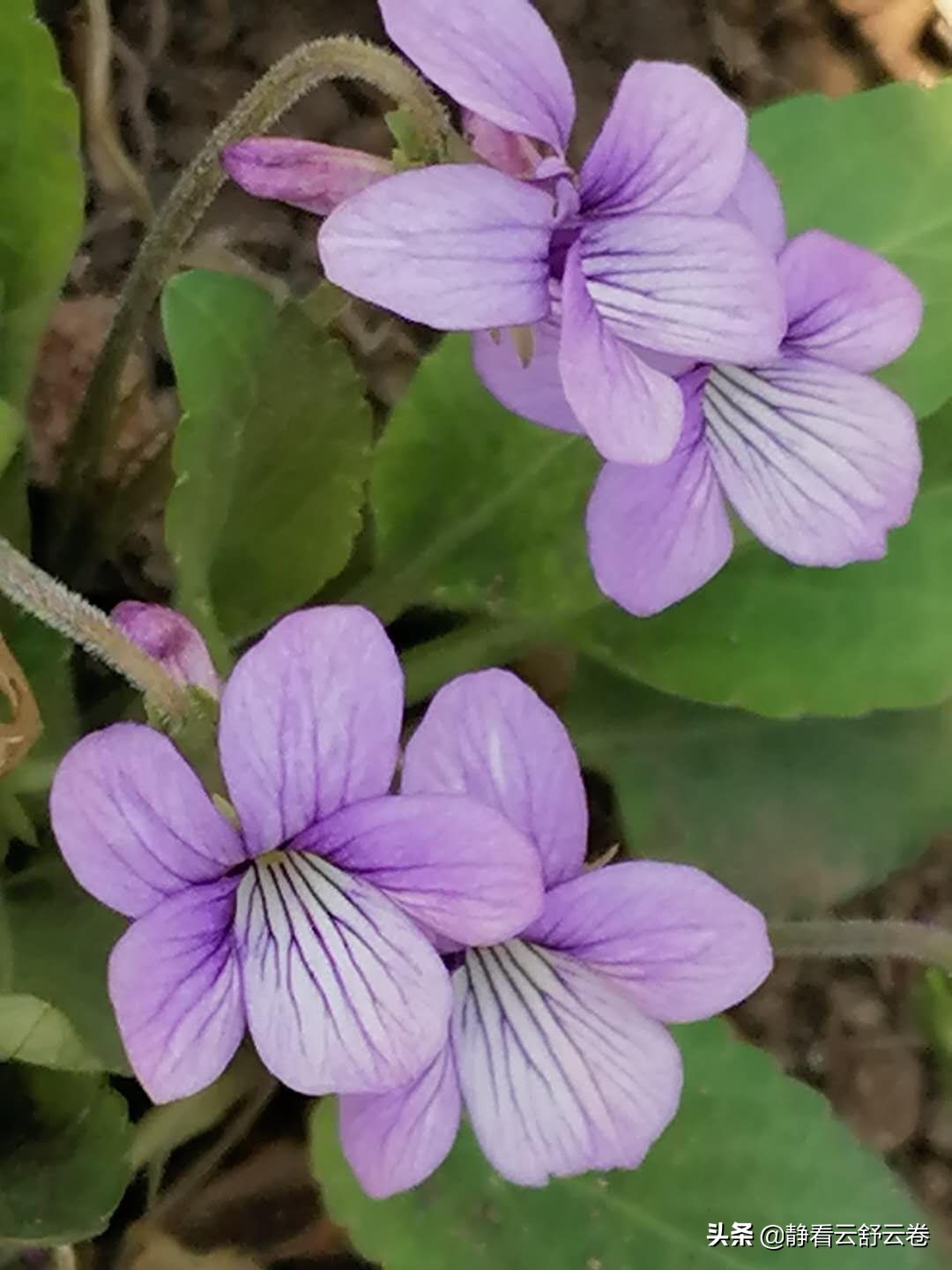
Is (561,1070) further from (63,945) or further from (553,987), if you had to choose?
(63,945)

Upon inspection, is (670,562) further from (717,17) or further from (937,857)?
(717,17)

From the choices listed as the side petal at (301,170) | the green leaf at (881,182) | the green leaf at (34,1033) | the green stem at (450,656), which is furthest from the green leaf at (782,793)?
the side petal at (301,170)

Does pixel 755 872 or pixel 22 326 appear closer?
pixel 22 326

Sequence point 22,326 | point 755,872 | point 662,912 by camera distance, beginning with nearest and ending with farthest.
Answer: point 662,912, point 22,326, point 755,872

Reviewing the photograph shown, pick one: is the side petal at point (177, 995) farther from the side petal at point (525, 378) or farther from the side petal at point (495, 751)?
the side petal at point (525, 378)

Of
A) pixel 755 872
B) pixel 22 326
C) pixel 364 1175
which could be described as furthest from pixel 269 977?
pixel 755 872

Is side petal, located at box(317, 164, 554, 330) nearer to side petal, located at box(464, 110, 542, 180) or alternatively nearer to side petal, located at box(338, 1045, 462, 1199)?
side petal, located at box(464, 110, 542, 180)

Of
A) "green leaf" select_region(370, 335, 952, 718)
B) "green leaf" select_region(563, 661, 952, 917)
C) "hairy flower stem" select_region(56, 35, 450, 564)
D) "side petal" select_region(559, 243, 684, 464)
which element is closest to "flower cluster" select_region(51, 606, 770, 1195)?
"side petal" select_region(559, 243, 684, 464)

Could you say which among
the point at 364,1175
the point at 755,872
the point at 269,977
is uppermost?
the point at 269,977
